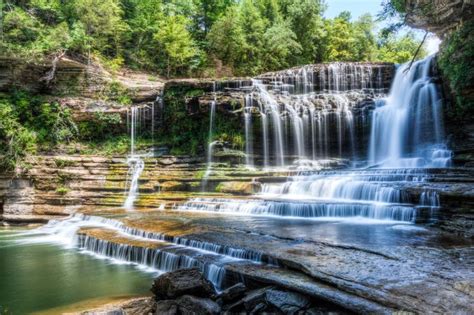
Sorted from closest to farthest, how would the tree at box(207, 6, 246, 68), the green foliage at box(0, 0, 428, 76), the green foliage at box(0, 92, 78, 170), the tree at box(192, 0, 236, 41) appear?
the green foliage at box(0, 92, 78, 170)
the green foliage at box(0, 0, 428, 76)
the tree at box(207, 6, 246, 68)
the tree at box(192, 0, 236, 41)

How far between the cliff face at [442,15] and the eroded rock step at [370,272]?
1328cm

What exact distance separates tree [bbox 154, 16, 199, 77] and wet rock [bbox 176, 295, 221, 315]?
26.1 m

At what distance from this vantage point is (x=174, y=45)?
94.0ft

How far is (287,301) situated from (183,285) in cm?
177

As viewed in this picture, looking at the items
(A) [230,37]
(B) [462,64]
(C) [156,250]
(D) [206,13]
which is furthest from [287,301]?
(D) [206,13]

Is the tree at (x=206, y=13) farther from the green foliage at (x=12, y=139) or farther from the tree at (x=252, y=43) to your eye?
the green foliage at (x=12, y=139)

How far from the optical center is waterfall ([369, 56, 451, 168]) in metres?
18.3

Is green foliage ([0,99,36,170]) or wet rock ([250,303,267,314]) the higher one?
green foliage ([0,99,36,170])

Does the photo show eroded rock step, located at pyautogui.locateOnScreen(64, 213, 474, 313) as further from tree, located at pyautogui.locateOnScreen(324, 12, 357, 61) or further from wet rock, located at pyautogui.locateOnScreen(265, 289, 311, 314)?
tree, located at pyautogui.locateOnScreen(324, 12, 357, 61)

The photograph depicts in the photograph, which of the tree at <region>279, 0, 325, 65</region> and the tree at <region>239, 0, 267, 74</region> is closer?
the tree at <region>239, 0, 267, 74</region>

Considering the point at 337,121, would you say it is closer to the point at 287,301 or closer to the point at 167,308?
the point at 287,301

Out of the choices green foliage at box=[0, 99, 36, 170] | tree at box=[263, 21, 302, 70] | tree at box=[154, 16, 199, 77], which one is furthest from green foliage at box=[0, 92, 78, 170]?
tree at box=[263, 21, 302, 70]

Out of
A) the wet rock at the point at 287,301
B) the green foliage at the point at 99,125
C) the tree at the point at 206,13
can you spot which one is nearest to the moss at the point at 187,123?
the green foliage at the point at 99,125

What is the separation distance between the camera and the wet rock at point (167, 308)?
5.43m
